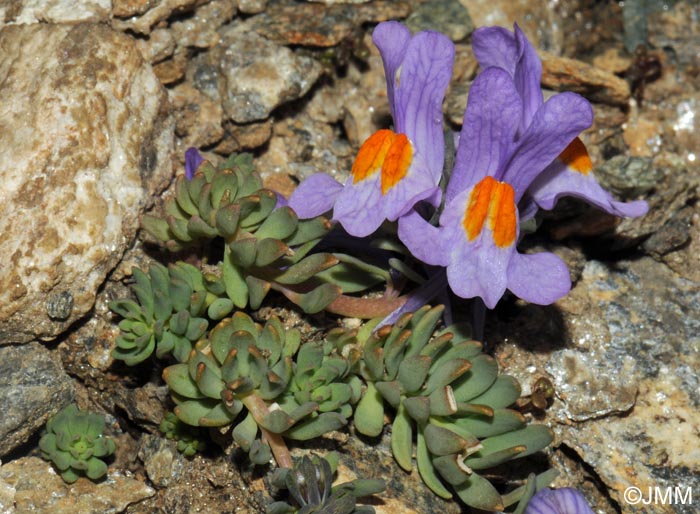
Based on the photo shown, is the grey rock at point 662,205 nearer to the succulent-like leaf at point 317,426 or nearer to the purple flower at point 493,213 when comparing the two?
the purple flower at point 493,213

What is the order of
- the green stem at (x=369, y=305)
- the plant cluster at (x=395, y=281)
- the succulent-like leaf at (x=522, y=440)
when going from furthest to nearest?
the green stem at (x=369, y=305) → the succulent-like leaf at (x=522, y=440) → the plant cluster at (x=395, y=281)

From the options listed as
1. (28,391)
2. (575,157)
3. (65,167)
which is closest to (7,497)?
(28,391)

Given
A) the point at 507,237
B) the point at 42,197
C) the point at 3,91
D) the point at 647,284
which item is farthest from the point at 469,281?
the point at 3,91

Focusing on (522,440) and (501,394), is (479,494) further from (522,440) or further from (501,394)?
(501,394)

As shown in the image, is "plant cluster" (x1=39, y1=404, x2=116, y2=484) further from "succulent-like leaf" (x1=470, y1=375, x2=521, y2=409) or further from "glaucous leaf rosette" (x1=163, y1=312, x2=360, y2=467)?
"succulent-like leaf" (x1=470, y1=375, x2=521, y2=409)

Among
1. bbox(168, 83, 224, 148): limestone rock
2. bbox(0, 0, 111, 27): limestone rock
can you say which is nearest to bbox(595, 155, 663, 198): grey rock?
bbox(168, 83, 224, 148): limestone rock

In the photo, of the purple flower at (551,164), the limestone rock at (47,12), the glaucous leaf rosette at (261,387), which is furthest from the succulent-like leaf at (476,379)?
the limestone rock at (47,12)
